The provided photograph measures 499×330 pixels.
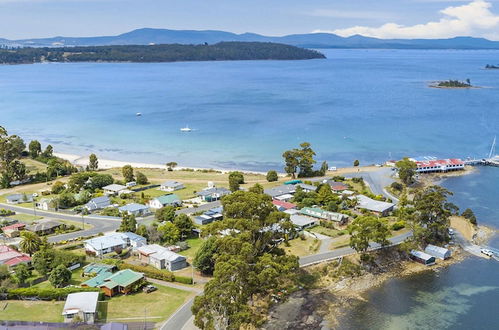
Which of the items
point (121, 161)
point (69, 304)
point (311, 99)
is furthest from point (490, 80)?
point (69, 304)

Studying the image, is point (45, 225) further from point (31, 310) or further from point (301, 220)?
point (301, 220)

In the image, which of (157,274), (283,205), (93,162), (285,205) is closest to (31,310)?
(157,274)

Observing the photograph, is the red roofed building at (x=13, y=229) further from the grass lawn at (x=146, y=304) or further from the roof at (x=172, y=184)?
the roof at (x=172, y=184)

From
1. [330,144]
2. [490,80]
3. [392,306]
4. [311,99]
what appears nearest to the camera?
[392,306]

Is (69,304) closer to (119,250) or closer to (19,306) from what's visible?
(19,306)

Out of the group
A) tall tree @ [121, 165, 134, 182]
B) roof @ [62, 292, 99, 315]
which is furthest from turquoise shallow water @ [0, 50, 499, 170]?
roof @ [62, 292, 99, 315]

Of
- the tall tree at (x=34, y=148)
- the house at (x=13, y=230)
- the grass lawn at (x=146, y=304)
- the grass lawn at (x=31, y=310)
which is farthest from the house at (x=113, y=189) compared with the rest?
→ the grass lawn at (x=31, y=310)
